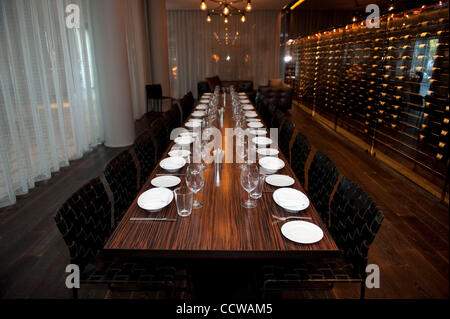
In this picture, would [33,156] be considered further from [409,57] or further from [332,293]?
[409,57]

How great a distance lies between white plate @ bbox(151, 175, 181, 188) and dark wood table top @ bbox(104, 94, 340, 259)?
0.22 metres

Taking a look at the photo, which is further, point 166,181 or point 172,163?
point 172,163

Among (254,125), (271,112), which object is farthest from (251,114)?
(254,125)

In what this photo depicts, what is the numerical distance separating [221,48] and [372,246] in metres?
10.5

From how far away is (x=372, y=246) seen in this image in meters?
2.53

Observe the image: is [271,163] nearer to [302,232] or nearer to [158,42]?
[302,232]

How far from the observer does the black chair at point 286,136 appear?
10.4ft

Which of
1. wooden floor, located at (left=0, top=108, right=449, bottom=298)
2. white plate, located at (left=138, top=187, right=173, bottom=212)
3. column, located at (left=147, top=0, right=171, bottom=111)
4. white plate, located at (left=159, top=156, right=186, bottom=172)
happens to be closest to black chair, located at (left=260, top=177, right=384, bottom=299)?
wooden floor, located at (left=0, top=108, right=449, bottom=298)

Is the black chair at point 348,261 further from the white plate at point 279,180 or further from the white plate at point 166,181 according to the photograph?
the white plate at point 166,181

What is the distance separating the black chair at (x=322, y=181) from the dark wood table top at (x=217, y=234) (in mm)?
415

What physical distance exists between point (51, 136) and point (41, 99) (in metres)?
0.48

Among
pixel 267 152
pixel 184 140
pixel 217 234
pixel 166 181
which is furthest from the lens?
pixel 184 140

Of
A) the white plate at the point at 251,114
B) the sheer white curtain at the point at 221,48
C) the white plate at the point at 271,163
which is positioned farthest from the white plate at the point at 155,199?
the sheer white curtain at the point at 221,48

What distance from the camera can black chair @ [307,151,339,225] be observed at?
202 centimetres
